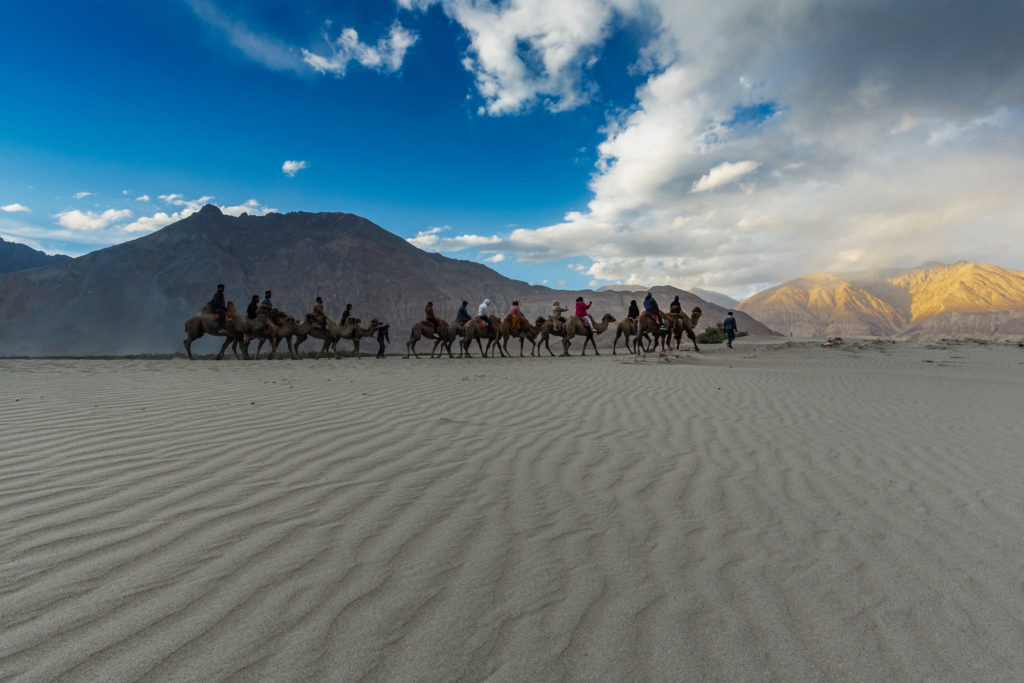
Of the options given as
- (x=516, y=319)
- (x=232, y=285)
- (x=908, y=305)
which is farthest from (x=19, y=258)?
(x=908, y=305)

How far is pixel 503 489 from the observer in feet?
11.2

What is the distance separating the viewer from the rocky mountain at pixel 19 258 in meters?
88.5

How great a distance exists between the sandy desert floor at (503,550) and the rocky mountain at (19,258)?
383 ft

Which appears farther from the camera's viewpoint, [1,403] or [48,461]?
[1,403]

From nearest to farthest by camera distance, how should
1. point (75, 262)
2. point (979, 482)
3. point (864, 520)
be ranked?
point (864, 520) → point (979, 482) → point (75, 262)

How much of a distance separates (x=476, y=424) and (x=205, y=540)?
10.6 ft

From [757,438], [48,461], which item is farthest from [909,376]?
[48,461]

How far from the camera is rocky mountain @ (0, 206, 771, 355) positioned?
62656 millimetres

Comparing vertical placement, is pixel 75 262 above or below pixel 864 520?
above

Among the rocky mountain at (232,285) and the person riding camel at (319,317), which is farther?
the rocky mountain at (232,285)

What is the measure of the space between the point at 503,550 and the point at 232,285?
79884mm

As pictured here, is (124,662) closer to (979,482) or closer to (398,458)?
(398,458)

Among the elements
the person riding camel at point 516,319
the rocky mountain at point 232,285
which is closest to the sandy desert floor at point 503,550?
the person riding camel at point 516,319

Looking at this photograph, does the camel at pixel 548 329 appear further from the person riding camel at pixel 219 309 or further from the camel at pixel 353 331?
the person riding camel at pixel 219 309
